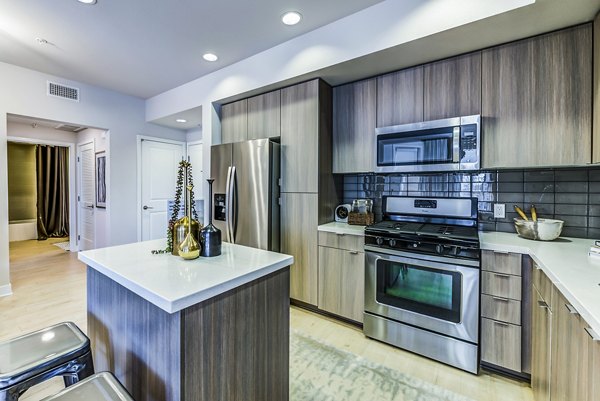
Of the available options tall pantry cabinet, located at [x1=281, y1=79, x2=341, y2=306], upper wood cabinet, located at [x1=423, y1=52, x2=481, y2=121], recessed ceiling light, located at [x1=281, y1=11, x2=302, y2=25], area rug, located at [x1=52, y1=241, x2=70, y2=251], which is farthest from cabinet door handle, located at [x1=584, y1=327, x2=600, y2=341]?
area rug, located at [x1=52, y1=241, x2=70, y2=251]

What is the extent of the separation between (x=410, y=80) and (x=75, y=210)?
21.8 ft

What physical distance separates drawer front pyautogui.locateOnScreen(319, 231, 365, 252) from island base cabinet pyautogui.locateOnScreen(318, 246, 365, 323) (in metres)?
0.04

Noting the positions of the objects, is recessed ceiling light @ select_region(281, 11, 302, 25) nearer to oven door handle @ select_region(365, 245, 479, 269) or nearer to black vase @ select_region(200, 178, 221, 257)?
black vase @ select_region(200, 178, 221, 257)

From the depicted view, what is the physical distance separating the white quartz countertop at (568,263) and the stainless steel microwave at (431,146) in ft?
2.02

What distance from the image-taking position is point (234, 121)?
3492 millimetres

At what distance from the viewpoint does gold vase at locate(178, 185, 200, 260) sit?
142 centimetres

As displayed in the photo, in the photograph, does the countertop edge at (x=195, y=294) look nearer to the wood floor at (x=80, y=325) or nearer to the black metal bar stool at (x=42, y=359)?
the black metal bar stool at (x=42, y=359)

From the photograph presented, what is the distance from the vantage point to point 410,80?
2.48 m

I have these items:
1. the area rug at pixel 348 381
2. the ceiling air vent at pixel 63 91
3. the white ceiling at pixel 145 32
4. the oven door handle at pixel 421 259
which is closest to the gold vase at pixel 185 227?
the area rug at pixel 348 381

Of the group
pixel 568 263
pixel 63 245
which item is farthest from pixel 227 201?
pixel 63 245

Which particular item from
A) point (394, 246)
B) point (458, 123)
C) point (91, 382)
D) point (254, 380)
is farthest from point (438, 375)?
point (91, 382)

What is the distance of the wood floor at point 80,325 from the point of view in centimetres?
181

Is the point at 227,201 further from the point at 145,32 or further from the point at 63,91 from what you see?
the point at 63,91

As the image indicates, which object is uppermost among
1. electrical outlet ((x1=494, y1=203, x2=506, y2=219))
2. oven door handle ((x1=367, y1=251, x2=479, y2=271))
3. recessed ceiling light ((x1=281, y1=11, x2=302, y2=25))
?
recessed ceiling light ((x1=281, y1=11, x2=302, y2=25))
